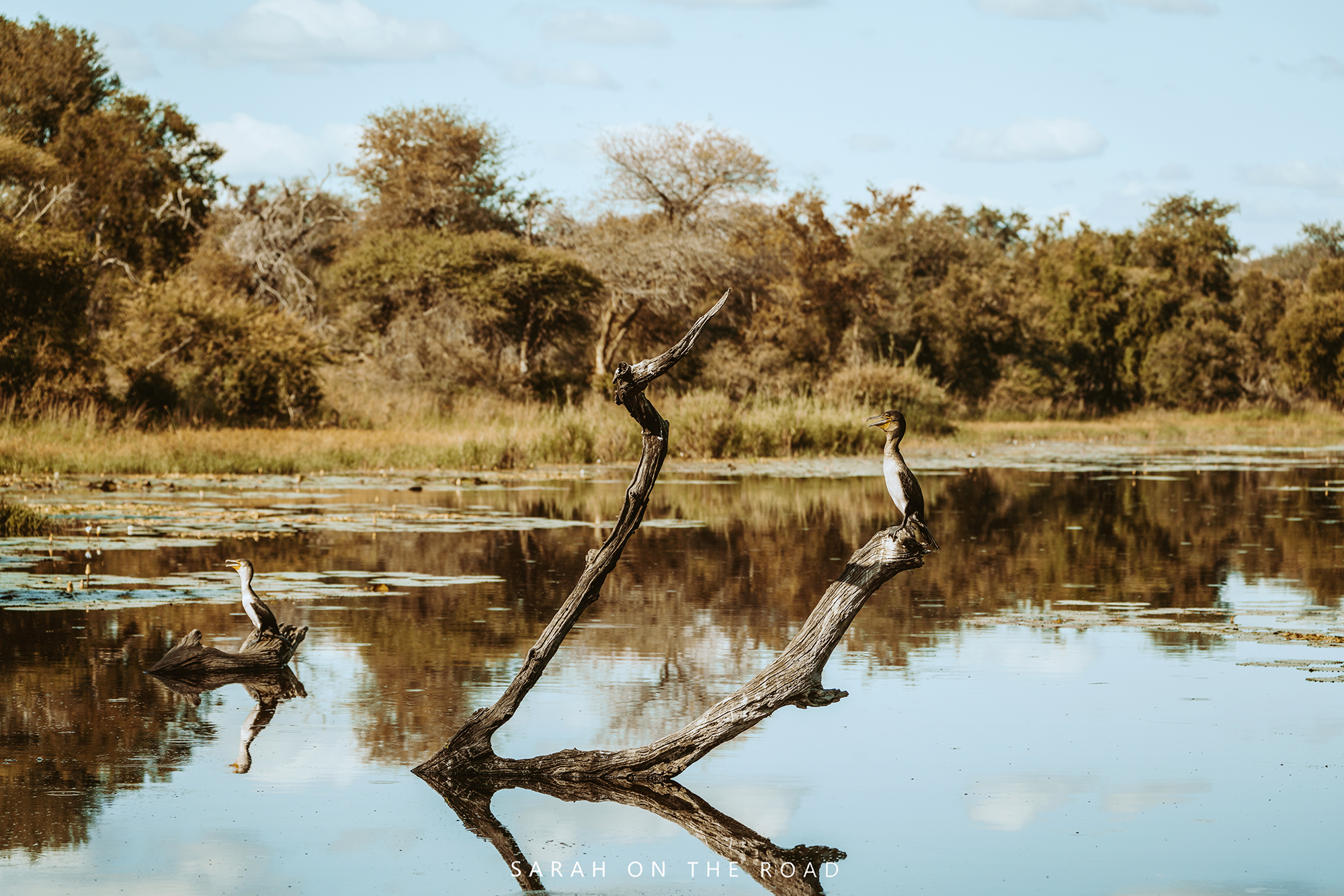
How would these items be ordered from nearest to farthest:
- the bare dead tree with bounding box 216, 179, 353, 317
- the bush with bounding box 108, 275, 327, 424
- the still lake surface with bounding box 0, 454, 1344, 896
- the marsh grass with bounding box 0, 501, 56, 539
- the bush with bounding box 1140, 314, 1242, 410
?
the still lake surface with bounding box 0, 454, 1344, 896
the marsh grass with bounding box 0, 501, 56, 539
the bush with bounding box 108, 275, 327, 424
the bare dead tree with bounding box 216, 179, 353, 317
the bush with bounding box 1140, 314, 1242, 410

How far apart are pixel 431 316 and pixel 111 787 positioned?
34460mm

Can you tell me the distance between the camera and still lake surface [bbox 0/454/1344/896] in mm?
5602

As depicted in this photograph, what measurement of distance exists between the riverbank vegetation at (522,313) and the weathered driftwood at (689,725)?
18271 millimetres

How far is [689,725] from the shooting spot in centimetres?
668

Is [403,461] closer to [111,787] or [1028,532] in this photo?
[1028,532]

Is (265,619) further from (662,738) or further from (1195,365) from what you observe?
(1195,365)

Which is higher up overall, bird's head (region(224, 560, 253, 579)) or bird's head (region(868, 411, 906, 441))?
bird's head (region(868, 411, 906, 441))

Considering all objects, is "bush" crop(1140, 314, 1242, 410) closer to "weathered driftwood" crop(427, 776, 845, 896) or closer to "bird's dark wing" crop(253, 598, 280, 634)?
"bird's dark wing" crop(253, 598, 280, 634)

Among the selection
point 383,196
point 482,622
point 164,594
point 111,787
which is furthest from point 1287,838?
point 383,196

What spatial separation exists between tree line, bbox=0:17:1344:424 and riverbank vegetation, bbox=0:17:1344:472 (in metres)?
0.10

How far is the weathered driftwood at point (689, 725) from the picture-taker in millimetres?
6516

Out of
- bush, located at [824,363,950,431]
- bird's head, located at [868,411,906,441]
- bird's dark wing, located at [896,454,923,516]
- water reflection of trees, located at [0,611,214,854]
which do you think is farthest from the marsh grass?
bush, located at [824,363,950,431]

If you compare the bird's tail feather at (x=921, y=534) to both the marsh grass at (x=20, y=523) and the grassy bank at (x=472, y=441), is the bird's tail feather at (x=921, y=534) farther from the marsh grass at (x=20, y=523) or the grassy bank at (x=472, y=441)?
the grassy bank at (x=472, y=441)

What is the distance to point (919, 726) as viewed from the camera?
7.73 m
